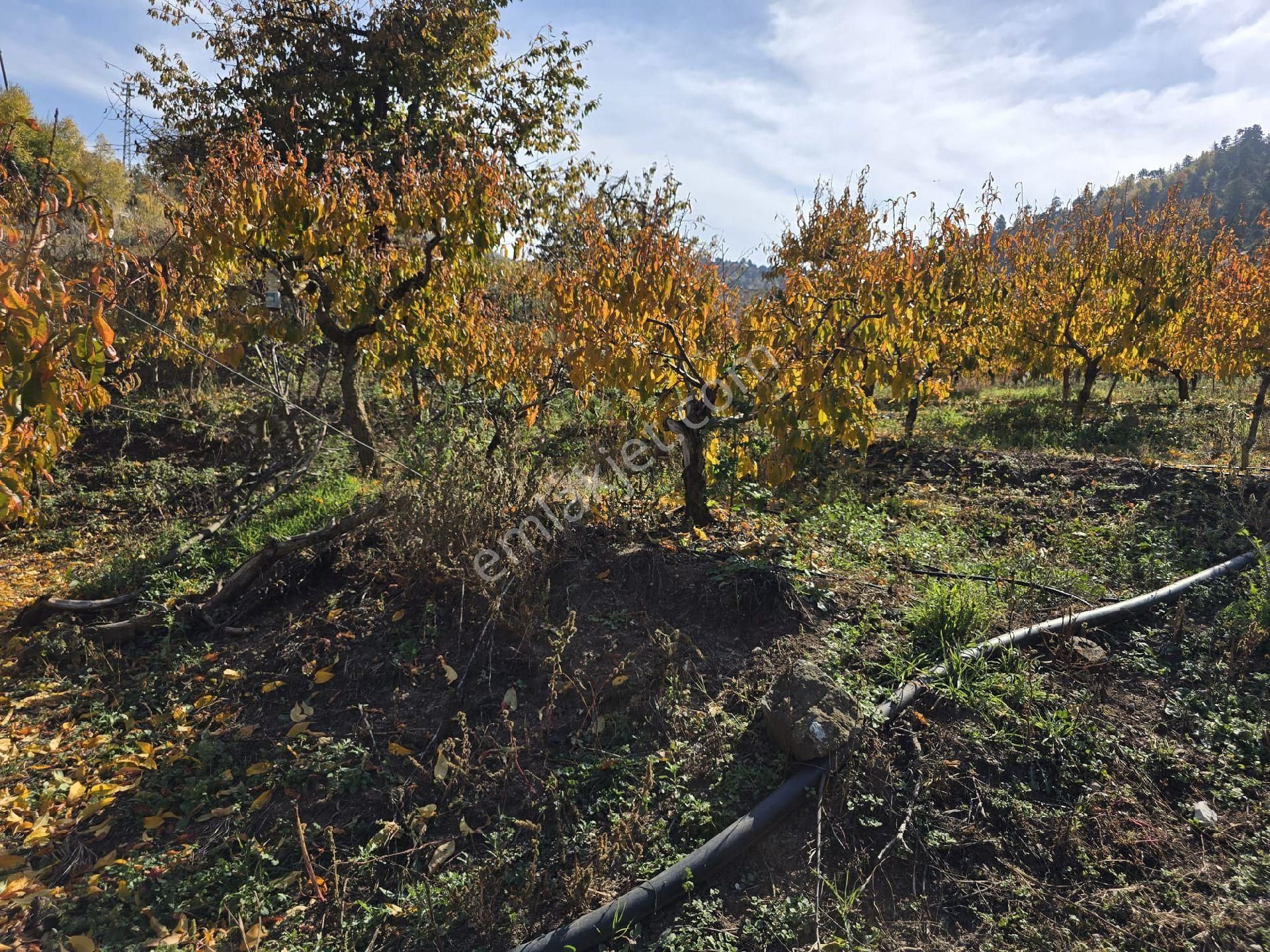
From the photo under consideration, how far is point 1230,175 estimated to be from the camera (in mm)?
72375

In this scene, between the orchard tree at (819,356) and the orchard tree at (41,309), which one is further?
the orchard tree at (819,356)

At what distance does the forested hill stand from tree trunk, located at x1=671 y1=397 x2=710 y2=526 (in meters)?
63.9

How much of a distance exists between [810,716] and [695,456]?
1.99 m

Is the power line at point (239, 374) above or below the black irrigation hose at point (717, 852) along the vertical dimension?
above

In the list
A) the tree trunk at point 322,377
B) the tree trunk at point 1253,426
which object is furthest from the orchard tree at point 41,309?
the tree trunk at point 1253,426

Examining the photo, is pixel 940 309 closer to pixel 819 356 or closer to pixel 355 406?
pixel 819 356

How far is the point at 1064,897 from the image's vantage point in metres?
2.02

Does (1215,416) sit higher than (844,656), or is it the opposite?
(1215,416)

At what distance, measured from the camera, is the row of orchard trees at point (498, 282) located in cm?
350

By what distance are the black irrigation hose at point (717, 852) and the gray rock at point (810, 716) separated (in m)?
0.08

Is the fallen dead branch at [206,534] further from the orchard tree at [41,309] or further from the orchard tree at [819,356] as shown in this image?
the orchard tree at [819,356]

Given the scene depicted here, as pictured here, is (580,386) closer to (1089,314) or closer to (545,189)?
(545,189)

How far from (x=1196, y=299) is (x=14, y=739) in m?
12.7

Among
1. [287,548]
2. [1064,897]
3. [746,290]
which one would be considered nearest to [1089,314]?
[746,290]
